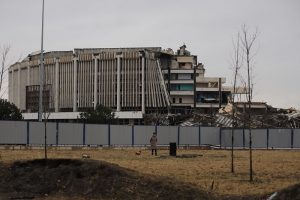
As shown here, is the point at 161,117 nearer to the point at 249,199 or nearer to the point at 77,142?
the point at 77,142

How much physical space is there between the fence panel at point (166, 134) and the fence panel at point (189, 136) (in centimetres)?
78

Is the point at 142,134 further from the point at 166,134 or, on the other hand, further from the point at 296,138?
the point at 296,138

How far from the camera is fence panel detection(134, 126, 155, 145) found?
54281 mm

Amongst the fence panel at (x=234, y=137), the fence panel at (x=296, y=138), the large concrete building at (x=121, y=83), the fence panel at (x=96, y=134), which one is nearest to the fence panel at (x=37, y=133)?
the fence panel at (x=96, y=134)

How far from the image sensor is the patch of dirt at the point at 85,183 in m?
13.3

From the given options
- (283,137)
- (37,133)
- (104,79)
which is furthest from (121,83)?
(37,133)

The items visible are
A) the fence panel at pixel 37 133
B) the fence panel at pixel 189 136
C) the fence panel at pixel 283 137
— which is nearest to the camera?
the fence panel at pixel 37 133

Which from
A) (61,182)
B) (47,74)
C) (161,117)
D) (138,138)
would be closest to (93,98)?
(47,74)

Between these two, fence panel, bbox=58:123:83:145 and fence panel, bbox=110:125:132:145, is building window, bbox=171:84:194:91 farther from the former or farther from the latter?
fence panel, bbox=58:123:83:145

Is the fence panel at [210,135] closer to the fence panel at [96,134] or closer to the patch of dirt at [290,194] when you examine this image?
the fence panel at [96,134]

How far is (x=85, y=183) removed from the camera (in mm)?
14555

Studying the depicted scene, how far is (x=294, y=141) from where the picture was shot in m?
57.3

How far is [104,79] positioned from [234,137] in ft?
222

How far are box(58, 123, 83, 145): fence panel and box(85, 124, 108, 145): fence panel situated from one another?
0.69m
